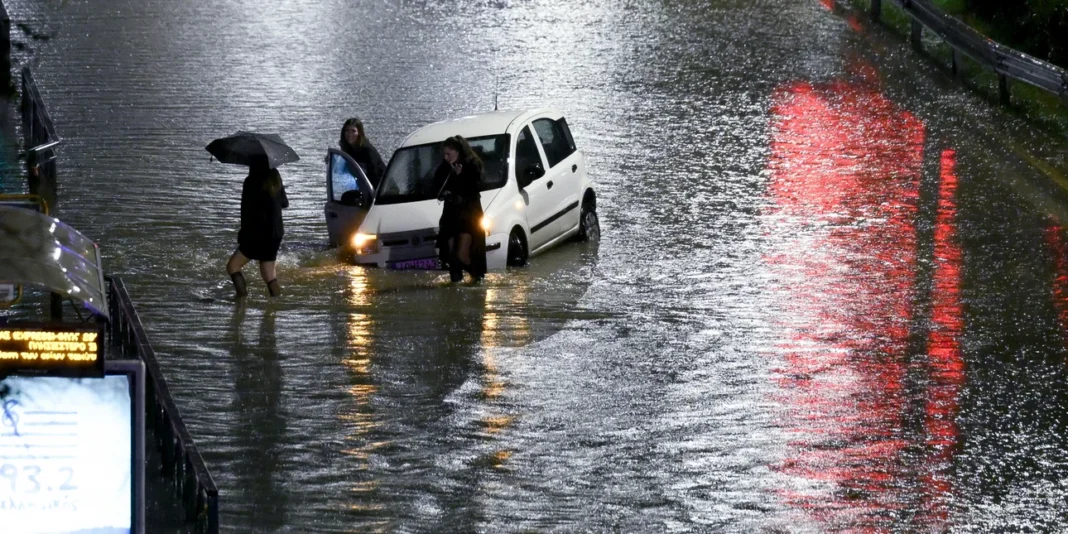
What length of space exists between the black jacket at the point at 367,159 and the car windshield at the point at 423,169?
50 cm

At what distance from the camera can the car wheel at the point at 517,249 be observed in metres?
15.7

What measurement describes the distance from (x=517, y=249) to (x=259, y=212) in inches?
112

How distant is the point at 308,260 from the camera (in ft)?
51.6

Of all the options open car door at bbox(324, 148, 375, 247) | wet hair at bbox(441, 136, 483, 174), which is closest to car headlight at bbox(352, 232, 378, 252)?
open car door at bbox(324, 148, 375, 247)

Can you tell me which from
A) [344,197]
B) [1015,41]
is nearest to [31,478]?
[344,197]

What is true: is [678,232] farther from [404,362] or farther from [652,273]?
[404,362]

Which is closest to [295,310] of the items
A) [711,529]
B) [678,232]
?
[678,232]

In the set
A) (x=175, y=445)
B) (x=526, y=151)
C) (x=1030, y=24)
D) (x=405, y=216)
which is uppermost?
(x=1030, y=24)

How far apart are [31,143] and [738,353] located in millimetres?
10448

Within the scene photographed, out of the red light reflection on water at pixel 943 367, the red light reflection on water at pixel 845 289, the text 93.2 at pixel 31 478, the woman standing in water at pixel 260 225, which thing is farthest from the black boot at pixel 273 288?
the text 93.2 at pixel 31 478

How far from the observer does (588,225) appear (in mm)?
16906

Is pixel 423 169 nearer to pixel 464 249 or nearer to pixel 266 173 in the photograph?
pixel 464 249

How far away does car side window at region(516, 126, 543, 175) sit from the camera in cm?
1633

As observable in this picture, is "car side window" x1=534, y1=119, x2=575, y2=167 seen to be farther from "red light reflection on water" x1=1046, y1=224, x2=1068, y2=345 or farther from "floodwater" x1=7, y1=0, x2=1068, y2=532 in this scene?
"red light reflection on water" x1=1046, y1=224, x2=1068, y2=345
